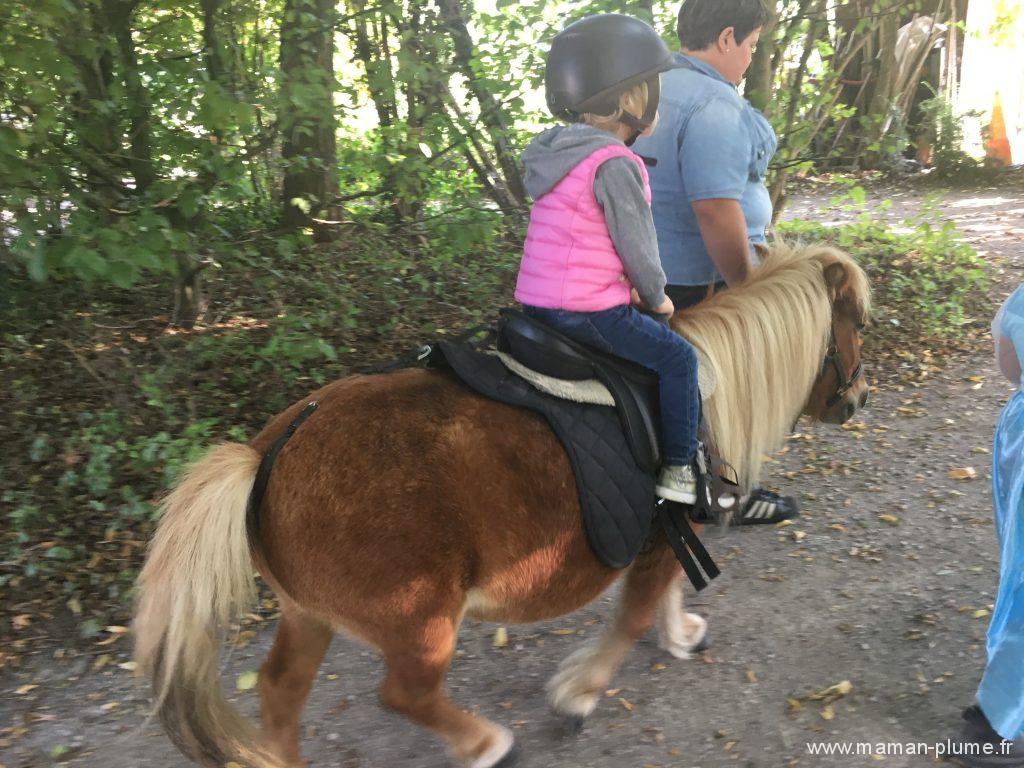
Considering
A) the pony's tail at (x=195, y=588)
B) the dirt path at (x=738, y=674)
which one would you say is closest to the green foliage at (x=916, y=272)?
the dirt path at (x=738, y=674)

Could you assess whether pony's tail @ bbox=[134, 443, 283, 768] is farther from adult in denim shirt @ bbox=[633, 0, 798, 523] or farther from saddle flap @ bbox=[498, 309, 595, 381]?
adult in denim shirt @ bbox=[633, 0, 798, 523]

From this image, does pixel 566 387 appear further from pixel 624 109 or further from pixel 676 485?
pixel 624 109

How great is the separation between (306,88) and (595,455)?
2943 mm

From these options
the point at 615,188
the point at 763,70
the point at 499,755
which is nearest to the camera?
the point at 615,188

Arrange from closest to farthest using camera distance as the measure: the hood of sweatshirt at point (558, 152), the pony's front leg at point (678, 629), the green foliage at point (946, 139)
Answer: the hood of sweatshirt at point (558, 152) → the pony's front leg at point (678, 629) → the green foliage at point (946, 139)

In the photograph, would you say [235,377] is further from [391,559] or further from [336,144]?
[391,559]

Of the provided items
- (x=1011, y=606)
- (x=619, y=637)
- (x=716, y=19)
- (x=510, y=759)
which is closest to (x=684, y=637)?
(x=619, y=637)

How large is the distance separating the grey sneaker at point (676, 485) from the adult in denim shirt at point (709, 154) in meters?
0.86

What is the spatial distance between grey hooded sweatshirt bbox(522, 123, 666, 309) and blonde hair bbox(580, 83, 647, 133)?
6 cm

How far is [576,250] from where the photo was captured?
8.16 ft

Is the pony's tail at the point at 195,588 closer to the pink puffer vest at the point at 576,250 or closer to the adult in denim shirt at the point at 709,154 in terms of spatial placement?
the pink puffer vest at the point at 576,250

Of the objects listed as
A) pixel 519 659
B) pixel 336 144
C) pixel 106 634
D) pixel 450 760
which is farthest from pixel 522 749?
pixel 336 144

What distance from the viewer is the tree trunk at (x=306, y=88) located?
4410 millimetres

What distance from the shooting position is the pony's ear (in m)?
3.01
